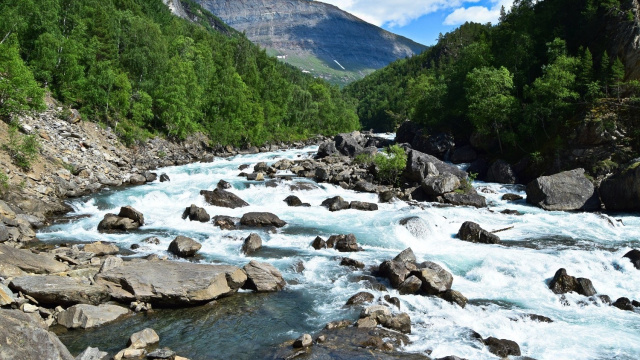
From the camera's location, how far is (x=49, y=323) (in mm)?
12836

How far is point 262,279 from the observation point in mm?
16984

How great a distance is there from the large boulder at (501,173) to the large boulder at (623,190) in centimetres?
934

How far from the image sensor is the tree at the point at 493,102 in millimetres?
42656

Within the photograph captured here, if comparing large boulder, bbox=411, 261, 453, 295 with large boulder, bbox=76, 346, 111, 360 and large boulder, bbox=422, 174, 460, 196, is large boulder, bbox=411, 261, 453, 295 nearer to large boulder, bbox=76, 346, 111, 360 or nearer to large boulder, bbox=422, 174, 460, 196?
large boulder, bbox=76, 346, 111, 360

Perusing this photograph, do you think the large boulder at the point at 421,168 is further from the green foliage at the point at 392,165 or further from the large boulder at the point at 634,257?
the large boulder at the point at 634,257

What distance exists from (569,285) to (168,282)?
55.2 feet

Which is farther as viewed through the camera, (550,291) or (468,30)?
(468,30)

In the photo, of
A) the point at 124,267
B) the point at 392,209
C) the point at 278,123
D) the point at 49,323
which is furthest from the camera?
the point at 278,123

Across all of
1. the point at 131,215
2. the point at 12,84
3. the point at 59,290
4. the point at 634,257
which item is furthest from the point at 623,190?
the point at 12,84

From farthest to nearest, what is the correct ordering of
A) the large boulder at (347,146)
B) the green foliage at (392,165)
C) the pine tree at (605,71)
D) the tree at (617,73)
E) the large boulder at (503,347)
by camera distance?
the large boulder at (347,146) < the green foliage at (392,165) < the pine tree at (605,71) < the tree at (617,73) < the large boulder at (503,347)

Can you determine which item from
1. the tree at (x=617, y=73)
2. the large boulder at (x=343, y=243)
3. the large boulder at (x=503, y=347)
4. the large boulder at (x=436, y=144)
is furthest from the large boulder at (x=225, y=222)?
the tree at (x=617, y=73)

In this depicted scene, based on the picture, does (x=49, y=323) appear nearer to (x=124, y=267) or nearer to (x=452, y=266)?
(x=124, y=267)

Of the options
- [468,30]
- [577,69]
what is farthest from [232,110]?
[468,30]

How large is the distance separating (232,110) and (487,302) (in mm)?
61658
